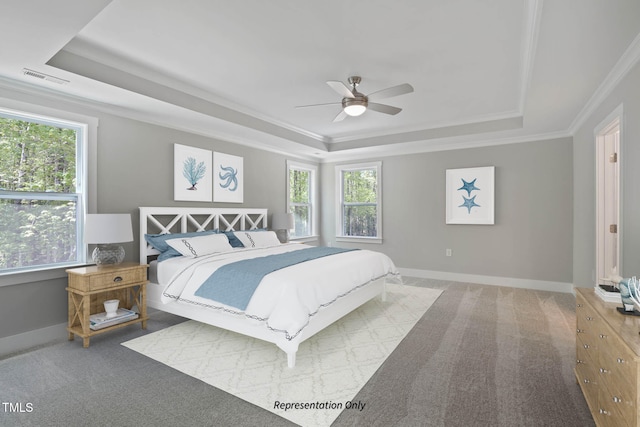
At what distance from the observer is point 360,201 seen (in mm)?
7012

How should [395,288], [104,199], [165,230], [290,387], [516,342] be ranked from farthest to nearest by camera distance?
[395,288], [165,230], [104,199], [516,342], [290,387]

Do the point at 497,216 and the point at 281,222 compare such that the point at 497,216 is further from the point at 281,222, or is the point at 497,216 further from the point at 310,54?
the point at 310,54

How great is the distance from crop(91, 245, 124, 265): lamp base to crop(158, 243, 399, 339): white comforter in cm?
→ 44

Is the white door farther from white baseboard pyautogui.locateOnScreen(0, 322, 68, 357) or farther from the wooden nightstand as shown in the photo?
white baseboard pyautogui.locateOnScreen(0, 322, 68, 357)

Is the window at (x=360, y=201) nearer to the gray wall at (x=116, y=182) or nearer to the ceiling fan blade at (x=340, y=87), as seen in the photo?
the gray wall at (x=116, y=182)

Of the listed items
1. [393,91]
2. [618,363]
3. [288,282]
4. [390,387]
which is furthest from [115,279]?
[618,363]

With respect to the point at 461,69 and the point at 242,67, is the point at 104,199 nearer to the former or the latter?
the point at 242,67

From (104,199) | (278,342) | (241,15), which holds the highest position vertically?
(241,15)

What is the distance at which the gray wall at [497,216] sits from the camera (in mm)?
5047

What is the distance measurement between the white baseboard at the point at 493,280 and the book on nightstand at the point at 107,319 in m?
4.71

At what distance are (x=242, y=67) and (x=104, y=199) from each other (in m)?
2.19

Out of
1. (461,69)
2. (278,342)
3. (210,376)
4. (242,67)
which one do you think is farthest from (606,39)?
(210,376)

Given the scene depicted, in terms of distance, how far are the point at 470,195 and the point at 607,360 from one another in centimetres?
429

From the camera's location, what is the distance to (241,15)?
7.98 ft
